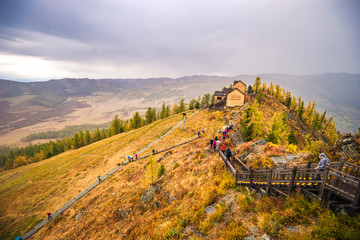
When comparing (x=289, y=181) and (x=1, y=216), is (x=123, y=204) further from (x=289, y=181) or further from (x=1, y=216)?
(x=1, y=216)

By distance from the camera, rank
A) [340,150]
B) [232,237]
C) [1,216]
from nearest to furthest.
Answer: [232,237]
[340,150]
[1,216]

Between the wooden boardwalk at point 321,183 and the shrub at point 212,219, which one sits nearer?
the wooden boardwalk at point 321,183

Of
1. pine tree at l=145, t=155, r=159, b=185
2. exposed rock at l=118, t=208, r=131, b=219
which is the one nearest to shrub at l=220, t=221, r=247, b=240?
pine tree at l=145, t=155, r=159, b=185

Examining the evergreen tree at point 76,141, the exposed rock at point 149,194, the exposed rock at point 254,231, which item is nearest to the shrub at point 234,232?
the exposed rock at point 254,231

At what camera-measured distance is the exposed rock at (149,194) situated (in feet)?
62.0

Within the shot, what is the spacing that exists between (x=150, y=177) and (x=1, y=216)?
128 feet

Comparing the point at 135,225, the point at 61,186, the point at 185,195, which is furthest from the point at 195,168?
the point at 61,186

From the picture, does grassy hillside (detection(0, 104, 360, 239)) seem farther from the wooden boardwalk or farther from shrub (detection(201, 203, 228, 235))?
the wooden boardwalk

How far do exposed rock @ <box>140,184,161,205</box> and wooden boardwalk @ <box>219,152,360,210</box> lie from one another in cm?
1156

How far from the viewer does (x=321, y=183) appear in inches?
327

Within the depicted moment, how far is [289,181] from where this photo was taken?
9.57m

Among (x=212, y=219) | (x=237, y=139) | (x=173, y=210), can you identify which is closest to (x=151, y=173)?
(x=173, y=210)

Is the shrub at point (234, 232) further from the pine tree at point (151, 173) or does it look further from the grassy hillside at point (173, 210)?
the pine tree at point (151, 173)

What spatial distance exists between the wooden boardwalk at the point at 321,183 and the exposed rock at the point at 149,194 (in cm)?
1156
